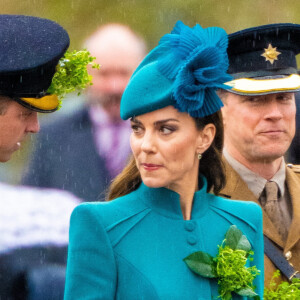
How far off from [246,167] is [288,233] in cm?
46

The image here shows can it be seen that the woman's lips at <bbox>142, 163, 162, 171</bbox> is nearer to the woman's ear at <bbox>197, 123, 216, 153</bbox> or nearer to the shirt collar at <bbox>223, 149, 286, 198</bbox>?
the woman's ear at <bbox>197, 123, 216, 153</bbox>

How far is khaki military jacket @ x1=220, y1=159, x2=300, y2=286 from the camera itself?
14.9ft

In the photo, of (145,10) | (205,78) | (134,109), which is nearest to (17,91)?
(134,109)

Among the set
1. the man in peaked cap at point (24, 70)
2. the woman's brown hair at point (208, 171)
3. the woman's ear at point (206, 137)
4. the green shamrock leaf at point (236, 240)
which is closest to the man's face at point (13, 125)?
the man in peaked cap at point (24, 70)

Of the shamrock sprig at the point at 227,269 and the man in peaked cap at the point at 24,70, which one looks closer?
the shamrock sprig at the point at 227,269

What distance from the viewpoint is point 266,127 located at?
4645 mm

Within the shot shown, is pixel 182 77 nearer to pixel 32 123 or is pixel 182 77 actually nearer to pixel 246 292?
pixel 32 123

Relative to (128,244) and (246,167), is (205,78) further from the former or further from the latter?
(246,167)

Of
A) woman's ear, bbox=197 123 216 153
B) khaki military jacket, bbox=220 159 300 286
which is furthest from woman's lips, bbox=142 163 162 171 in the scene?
khaki military jacket, bbox=220 159 300 286

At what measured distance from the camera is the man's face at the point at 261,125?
4648mm

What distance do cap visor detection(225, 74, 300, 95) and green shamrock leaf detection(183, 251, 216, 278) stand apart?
4.71ft

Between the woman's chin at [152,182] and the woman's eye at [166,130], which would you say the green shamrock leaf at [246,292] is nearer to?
the woman's chin at [152,182]

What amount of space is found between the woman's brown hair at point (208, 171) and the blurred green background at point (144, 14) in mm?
1995

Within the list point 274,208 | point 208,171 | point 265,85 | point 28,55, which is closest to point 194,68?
point 208,171
